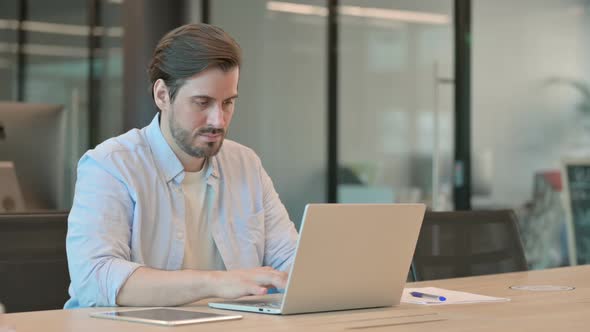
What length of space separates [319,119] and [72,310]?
12.4 feet

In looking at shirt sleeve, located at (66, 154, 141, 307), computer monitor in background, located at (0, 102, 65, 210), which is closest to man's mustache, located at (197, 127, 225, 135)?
shirt sleeve, located at (66, 154, 141, 307)

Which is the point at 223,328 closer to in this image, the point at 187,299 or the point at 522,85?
the point at 187,299

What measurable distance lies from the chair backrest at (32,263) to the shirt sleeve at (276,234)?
0.54m

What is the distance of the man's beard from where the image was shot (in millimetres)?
2312

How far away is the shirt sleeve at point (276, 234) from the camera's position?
2.54 meters

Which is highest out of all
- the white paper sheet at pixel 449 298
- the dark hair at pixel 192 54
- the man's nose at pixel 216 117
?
the dark hair at pixel 192 54

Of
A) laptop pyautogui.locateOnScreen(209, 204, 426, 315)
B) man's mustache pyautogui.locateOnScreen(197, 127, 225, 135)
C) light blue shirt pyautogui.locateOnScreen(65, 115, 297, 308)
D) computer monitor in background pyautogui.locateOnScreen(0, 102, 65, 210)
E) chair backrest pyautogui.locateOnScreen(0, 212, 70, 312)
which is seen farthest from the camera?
computer monitor in background pyautogui.locateOnScreen(0, 102, 65, 210)

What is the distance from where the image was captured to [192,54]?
2.28 meters

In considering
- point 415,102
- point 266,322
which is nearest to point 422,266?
point 266,322

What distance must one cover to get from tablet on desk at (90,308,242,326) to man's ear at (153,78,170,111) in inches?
24.7

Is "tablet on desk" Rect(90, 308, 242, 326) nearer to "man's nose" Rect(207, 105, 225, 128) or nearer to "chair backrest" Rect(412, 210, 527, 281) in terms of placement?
"man's nose" Rect(207, 105, 225, 128)

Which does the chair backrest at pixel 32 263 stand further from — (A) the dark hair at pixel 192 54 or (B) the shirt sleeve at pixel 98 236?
(A) the dark hair at pixel 192 54

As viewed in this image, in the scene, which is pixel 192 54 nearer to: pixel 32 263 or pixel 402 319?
pixel 32 263

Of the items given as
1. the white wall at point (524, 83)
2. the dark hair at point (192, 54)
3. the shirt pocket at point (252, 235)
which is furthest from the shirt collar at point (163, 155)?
the white wall at point (524, 83)
